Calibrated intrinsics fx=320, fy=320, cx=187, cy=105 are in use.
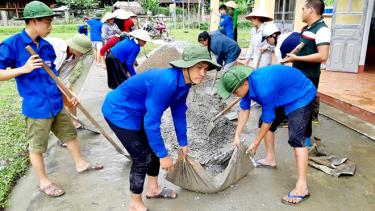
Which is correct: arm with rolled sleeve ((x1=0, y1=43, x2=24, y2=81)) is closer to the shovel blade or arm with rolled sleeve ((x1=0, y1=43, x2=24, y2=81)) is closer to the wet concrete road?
the wet concrete road

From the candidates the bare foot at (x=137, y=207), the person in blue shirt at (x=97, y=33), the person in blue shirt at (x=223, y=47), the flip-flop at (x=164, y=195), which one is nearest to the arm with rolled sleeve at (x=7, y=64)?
the bare foot at (x=137, y=207)

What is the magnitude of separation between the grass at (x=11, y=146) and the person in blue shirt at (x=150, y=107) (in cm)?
125

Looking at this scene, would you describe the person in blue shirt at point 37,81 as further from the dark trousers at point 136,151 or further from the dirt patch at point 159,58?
the dirt patch at point 159,58

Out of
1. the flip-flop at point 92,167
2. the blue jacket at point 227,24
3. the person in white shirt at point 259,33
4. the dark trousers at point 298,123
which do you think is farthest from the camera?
the blue jacket at point 227,24

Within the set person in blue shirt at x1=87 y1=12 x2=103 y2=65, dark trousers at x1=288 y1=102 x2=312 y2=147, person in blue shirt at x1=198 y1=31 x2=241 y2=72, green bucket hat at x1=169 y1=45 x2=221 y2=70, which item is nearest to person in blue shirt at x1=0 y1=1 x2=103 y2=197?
green bucket hat at x1=169 y1=45 x2=221 y2=70

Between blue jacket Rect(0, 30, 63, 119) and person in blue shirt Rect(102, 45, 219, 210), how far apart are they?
2.12 feet

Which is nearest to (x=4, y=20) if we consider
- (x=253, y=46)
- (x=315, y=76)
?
(x=253, y=46)

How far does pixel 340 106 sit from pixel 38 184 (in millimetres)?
4079

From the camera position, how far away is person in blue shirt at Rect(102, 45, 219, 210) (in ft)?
6.56

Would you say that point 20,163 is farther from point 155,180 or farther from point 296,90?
point 296,90

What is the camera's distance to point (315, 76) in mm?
3365

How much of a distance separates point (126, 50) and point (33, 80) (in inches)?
64.9

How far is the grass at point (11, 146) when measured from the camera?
2.97 m

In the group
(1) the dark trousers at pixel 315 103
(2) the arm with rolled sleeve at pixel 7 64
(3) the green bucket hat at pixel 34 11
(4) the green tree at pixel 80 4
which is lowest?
(1) the dark trousers at pixel 315 103
